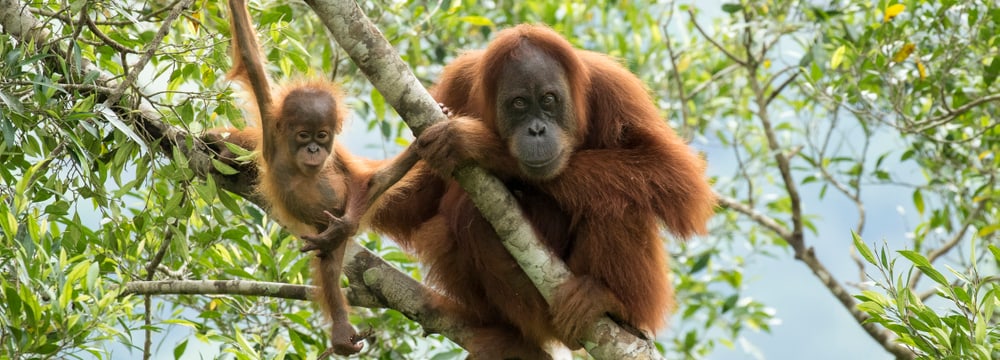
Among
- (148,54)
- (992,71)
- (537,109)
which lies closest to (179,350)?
(148,54)

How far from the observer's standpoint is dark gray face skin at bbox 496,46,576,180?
507 centimetres

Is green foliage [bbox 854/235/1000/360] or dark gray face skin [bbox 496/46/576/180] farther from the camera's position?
dark gray face skin [bbox 496/46/576/180]

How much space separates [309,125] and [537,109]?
1.08 m

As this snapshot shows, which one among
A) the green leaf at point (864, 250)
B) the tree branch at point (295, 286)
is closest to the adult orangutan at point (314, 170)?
the tree branch at point (295, 286)

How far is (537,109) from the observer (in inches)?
206

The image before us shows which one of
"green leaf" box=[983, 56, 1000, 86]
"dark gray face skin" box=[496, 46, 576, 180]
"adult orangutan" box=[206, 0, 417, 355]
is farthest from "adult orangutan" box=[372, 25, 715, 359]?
"green leaf" box=[983, 56, 1000, 86]

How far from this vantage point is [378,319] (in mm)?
6598

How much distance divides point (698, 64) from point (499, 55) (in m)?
5.76

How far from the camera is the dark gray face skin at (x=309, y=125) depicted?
5.01 metres

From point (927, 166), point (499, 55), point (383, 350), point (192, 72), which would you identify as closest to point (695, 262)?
point (927, 166)

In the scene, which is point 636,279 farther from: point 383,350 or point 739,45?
point 739,45

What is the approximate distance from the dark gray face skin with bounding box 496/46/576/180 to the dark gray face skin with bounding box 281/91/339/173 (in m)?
0.82

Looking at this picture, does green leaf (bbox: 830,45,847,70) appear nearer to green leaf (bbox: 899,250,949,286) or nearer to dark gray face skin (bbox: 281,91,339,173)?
green leaf (bbox: 899,250,949,286)

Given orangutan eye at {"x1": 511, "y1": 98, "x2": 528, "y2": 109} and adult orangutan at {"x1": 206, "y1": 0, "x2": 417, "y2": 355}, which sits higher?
orangutan eye at {"x1": 511, "y1": 98, "x2": 528, "y2": 109}
